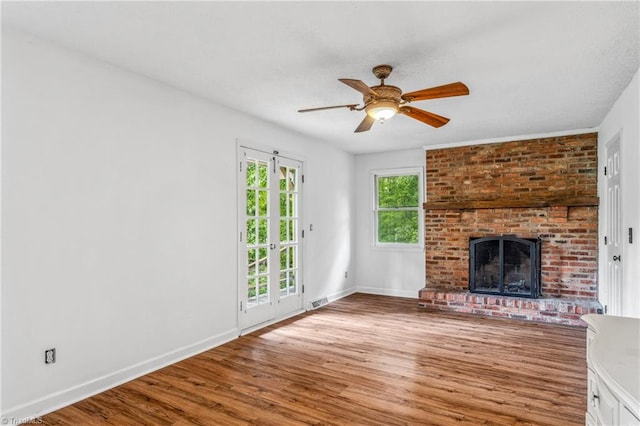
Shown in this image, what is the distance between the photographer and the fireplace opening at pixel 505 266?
5328 millimetres

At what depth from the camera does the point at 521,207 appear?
17.9 ft

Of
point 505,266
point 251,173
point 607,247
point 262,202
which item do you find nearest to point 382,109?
point 251,173

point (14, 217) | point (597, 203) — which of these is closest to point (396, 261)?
point (597, 203)

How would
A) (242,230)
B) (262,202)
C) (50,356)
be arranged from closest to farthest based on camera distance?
(50,356) < (242,230) < (262,202)

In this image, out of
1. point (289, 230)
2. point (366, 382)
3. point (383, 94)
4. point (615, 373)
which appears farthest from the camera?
point (289, 230)

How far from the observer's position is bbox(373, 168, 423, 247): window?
649cm

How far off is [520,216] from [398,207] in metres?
1.90

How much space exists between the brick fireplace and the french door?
2.04 metres

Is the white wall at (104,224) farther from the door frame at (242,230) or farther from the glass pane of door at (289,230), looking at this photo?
the glass pane of door at (289,230)

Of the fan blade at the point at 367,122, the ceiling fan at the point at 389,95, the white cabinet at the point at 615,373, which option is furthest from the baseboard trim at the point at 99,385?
the white cabinet at the point at 615,373

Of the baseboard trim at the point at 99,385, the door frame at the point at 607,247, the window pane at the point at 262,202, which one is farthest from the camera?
the window pane at the point at 262,202

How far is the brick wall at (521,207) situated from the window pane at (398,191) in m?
0.36

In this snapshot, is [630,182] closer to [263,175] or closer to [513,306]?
[513,306]

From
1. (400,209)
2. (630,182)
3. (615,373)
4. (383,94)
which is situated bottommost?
(615,373)
